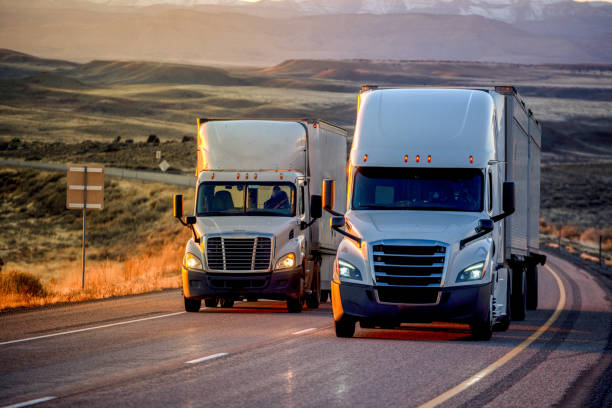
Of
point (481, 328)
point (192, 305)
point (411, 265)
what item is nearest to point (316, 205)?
point (411, 265)

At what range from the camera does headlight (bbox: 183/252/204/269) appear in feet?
64.1

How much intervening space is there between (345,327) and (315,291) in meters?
6.02

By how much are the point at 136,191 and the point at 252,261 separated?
48459mm

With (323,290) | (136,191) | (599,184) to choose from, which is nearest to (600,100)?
(599,184)

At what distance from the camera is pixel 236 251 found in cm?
1938

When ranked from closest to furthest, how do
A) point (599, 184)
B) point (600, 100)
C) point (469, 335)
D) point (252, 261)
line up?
point (469, 335), point (252, 261), point (599, 184), point (600, 100)

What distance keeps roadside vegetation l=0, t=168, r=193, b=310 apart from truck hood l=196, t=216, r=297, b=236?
767cm

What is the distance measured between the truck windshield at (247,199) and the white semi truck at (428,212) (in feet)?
13.2

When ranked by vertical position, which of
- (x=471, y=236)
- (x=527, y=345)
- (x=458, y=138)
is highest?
(x=458, y=138)

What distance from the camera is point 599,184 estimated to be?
90.1 m

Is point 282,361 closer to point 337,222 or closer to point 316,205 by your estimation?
point 337,222

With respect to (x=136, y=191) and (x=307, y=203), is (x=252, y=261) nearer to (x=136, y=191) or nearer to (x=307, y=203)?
(x=307, y=203)

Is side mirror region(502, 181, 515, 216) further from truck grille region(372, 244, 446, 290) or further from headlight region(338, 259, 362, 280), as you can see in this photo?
headlight region(338, 259, 362, 280)

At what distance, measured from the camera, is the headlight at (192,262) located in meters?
19.5
